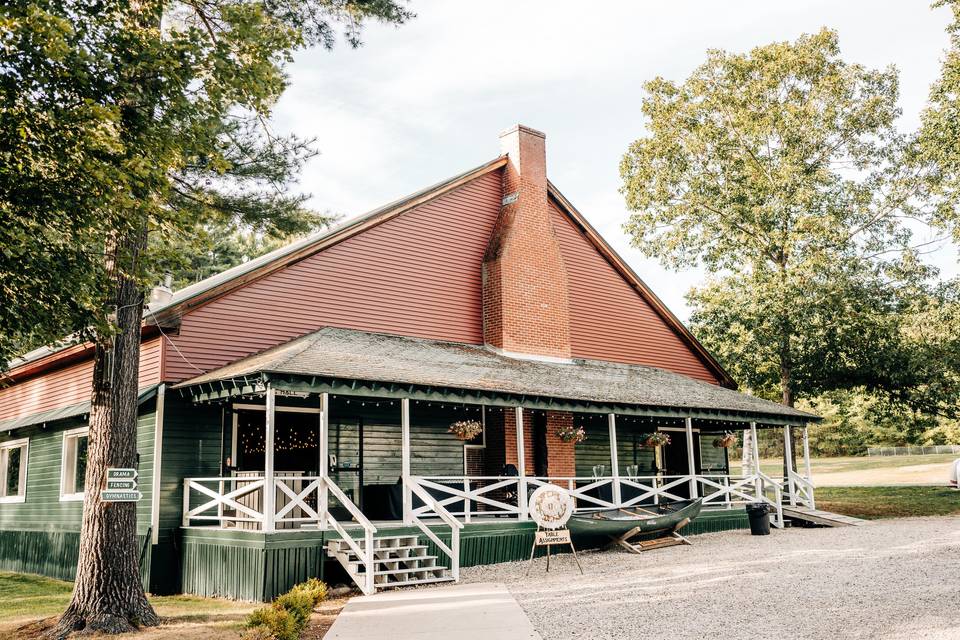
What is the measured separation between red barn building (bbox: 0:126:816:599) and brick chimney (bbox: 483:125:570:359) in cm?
6

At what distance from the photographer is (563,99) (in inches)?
866

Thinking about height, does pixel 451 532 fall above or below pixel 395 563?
above

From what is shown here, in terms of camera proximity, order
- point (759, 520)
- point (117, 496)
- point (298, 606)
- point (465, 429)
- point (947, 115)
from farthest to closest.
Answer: point (947, 115) → point (759, 520) → point (465, 429) → point (117, 496) → point (298, 606)

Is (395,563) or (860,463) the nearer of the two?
(395,563)

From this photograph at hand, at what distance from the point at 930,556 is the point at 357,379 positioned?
9.54 metres

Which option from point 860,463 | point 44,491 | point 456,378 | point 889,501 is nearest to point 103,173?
point 456,378

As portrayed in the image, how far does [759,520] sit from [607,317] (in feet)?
22.3

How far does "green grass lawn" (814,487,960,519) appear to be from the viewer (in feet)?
86.5

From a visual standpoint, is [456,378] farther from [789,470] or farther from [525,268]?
[789,470]

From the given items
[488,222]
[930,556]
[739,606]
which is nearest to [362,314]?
[488,222]

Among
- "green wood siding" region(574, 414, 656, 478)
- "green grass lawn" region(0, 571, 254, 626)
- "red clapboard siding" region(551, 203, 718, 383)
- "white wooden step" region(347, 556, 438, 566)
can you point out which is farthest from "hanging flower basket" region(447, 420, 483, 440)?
"green grass lawn" region(0, 571, 254, 626)

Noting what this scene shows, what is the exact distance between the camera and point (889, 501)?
96.0 ft

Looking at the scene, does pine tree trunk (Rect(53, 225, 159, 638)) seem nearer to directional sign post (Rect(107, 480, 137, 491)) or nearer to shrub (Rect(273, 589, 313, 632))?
directional sign post (Rect(107, 480, 137, 491))

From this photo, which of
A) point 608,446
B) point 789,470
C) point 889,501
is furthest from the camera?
point 889,501
